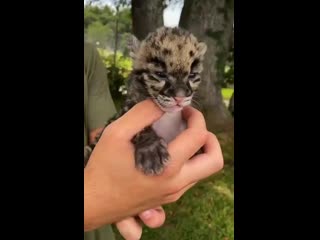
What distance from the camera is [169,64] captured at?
1162 mm

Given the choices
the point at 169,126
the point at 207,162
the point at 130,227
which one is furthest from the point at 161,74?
the point at 130,227

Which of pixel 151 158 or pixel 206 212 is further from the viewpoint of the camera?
pixel 206 212

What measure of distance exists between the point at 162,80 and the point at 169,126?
4.4 inches

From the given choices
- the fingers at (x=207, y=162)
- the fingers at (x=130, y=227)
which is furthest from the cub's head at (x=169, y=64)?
the fingers at (x=130, y=227)

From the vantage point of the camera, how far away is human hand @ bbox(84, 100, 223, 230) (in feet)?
3.96

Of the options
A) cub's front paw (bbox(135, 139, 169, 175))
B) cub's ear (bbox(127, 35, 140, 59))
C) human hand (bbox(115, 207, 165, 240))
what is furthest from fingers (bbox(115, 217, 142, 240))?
cub's ear (bbox(127, 35, 140, 59))

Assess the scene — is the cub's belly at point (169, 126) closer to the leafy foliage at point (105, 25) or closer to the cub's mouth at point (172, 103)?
the cub's mouth at point (172, 103)

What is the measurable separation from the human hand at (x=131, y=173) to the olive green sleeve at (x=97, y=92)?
0.13 feet

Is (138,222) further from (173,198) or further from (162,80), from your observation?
Result: (162,80)
